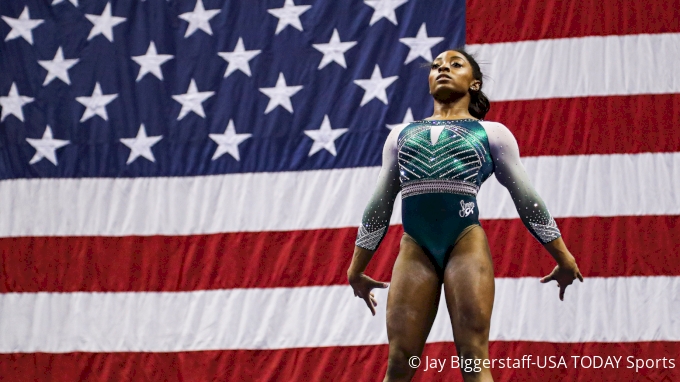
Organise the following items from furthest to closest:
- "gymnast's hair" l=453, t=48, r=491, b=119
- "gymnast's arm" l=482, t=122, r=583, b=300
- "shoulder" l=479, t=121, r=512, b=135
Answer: "gymnast's hair" l=453, t=48, r=491, b=119
"shoulder" l=479, t=121, r=512, b=135
"gymnast's arm" l=482, t=122, r=583, b=300

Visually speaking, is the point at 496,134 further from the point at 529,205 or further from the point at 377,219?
the point at 377,219

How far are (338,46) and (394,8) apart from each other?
0.37 m

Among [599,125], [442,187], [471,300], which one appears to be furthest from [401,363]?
[599,125]

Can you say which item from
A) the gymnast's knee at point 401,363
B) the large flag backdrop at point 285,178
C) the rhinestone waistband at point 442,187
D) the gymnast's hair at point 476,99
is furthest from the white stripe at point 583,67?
the gymnast's knee at point 401,363

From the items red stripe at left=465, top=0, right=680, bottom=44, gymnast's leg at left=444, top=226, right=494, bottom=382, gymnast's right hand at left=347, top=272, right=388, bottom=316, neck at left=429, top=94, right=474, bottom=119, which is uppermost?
red stripe at left=465, top=0, right=680, bottom=44

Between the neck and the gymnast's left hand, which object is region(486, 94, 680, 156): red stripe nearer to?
the neck

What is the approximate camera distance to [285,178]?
4570 millimetres

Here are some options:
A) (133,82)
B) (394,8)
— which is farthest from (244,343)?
(394,8)

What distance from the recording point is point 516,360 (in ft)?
13.8

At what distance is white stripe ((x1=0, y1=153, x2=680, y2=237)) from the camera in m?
4.25

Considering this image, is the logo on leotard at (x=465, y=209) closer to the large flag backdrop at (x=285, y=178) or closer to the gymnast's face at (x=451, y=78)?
the gymnast's face at (x=451, y=78)

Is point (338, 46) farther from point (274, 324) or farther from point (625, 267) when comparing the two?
point (625, 267)

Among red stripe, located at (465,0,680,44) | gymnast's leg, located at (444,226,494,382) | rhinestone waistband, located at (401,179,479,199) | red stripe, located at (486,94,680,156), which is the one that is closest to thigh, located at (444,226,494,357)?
gymnast's leg, located at (444,226,494,382)

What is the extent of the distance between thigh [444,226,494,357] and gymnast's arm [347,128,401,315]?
0.28 m
